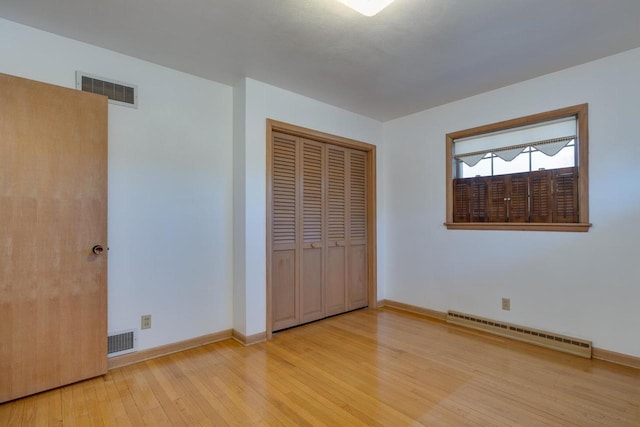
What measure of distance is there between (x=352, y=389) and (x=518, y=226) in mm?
2195

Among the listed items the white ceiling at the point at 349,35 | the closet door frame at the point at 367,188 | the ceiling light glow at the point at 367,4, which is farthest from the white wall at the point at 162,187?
the ceiling light glow at the point at 367,4

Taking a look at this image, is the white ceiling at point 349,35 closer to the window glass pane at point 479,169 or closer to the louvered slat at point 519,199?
the window glass pane at point 479,169

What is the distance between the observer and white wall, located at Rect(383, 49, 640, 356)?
8.20 ft

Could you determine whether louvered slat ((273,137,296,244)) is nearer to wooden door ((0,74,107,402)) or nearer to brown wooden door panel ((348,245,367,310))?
brown wooden door panel ((348,245,367,310))

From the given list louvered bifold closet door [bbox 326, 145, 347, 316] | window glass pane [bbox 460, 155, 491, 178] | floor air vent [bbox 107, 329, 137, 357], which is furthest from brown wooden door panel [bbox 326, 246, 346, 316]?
floor air vent [bbox 107, 329, 137, 357]

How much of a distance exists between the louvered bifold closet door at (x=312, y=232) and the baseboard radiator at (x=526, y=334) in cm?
151

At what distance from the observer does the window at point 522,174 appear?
2.76 metres

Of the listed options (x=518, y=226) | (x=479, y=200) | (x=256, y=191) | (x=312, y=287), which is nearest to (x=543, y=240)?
(x=518, y=226)

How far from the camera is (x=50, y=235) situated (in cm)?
209

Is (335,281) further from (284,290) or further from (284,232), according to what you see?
(284,232)

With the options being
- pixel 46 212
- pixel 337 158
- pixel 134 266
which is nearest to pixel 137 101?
pixel 46 212

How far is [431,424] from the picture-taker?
177cm

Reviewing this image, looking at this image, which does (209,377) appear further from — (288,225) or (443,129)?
(443,129)

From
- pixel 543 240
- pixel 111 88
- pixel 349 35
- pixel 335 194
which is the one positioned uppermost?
pixel 349 35
